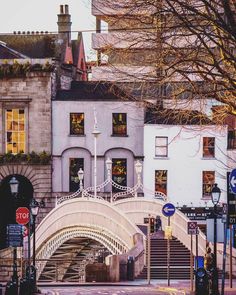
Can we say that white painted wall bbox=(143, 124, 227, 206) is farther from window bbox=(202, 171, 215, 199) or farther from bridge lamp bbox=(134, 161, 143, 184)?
bridge lamp bbox=(134, 161, 143, 184)

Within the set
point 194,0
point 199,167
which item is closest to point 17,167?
point 199,167

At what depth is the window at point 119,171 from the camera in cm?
6906

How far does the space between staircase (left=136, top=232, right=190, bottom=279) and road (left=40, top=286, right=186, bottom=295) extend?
5.30m

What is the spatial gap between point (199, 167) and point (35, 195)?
401 inches

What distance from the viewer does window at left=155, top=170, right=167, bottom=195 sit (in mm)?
67625

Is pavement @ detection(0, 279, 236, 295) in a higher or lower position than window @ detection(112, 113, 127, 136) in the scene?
lower

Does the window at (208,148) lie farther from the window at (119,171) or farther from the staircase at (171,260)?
the staircase at (171,260)

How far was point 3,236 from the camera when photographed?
7194 cm

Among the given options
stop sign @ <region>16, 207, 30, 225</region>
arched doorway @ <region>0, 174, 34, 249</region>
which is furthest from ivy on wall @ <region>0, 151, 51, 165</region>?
stop sign @ <region>16, 207, 30, 225</region>

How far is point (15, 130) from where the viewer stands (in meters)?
69.9

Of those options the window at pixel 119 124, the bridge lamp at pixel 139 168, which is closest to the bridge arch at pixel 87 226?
the bridge lamp at pixel 139 168

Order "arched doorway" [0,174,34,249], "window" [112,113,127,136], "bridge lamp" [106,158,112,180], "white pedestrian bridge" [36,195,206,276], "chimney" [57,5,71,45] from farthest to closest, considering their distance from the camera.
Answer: "chimney" [57,5,71,45], "arched doorway" [0,174,34,249], "window" [112,113,127,136], "bridge lamp" [106,158,112,180], "white pedestrian bridge" [36,195,206,276]

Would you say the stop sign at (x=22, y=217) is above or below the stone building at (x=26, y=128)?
below

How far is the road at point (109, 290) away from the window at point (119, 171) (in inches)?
1174
